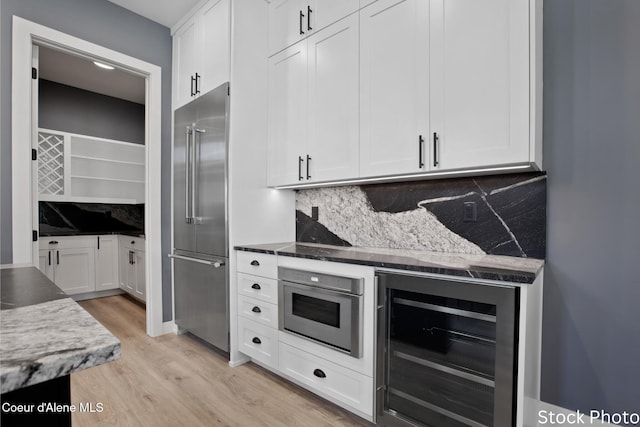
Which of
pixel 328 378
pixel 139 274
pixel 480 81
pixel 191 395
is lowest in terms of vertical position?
pixel 191 395

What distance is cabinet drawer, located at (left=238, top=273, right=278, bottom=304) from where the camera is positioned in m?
2.22

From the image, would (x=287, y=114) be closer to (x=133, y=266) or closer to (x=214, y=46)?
(x=214, y=46)

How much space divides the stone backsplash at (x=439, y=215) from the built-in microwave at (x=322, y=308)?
661 mm

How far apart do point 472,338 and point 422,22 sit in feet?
5.34

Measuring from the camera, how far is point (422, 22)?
1.80m

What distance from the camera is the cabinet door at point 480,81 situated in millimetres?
1515

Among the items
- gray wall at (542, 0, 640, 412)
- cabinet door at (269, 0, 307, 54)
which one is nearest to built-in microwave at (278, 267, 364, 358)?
gray wall at (542, 0, 640, 412)

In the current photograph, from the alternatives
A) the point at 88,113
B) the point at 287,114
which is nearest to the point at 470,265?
the point at 287,114

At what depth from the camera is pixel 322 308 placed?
74.8 inches

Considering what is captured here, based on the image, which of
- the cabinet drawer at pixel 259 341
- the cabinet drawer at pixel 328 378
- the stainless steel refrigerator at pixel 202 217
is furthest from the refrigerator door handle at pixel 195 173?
the cabinet drawer at pixel 328 378

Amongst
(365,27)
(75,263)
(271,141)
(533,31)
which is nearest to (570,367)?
(533,31)

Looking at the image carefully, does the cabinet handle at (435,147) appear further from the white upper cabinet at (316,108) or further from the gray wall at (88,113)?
the gray wall at (88,113)

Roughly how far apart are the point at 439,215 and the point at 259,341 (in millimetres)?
1505

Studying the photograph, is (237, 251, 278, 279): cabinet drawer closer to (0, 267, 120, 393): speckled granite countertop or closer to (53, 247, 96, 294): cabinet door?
(0, 267, 120, 393): speckled granite countertop
